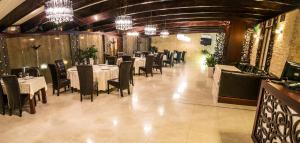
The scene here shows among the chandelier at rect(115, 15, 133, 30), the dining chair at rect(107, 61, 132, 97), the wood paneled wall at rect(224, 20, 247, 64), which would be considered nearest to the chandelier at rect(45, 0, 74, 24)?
the chandelier at rect(115, 15, 133, 30)

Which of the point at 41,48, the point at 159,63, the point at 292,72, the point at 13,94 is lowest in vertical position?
the point at 13,94

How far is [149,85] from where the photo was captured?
684cm

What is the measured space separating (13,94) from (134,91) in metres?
3.20

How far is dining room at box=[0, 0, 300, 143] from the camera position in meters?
3.07

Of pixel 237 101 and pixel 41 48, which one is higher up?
pixel 41 48

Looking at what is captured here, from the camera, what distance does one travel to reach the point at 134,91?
599cm

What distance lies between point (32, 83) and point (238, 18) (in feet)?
23.1

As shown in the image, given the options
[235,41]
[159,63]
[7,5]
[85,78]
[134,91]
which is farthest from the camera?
[159,63]

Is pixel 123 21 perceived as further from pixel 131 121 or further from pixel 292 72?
pixel 292 72

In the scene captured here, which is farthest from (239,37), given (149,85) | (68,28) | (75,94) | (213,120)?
(68,28)

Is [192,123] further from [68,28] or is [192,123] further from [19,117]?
[68,28]

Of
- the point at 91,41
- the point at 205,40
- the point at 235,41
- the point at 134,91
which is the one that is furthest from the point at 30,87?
the point at 205,40

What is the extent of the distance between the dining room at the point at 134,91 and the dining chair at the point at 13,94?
0.02 meters

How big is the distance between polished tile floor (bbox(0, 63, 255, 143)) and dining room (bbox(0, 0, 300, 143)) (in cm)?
2
